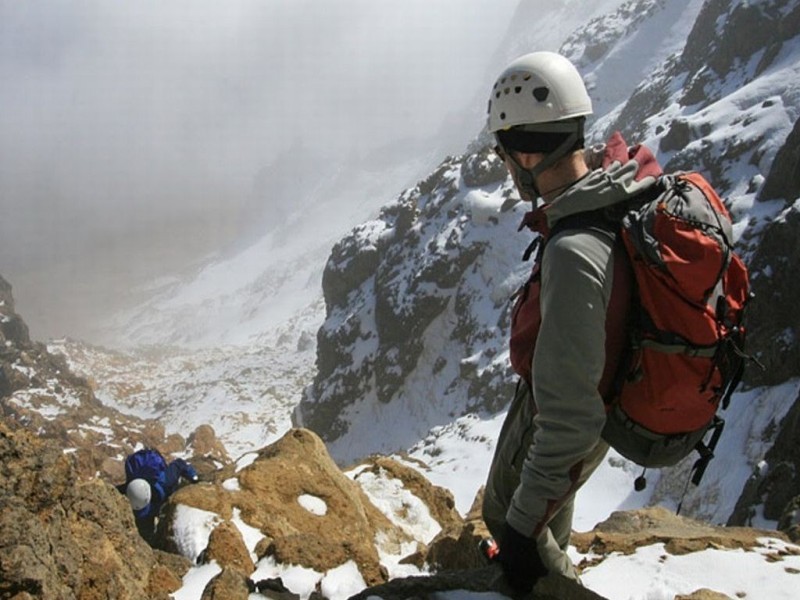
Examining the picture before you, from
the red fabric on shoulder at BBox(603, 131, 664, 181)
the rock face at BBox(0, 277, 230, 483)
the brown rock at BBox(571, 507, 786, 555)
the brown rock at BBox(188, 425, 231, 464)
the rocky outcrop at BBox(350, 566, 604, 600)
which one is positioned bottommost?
the brown rock at BBox(571, 507, 786, 555)

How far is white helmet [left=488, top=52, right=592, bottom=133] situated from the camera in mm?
3598

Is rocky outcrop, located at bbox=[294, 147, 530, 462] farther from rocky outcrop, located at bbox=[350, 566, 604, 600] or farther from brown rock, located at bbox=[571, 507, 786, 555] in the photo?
rocky outcrop, located at bbox=[350, 566, 604, 600]

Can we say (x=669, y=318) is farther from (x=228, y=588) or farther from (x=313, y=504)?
(x=313, y=504)

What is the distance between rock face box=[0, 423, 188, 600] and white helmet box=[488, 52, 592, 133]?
14.4 feet

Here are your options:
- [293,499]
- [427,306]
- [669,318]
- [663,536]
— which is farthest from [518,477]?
[427,306]

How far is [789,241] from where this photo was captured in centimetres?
3067

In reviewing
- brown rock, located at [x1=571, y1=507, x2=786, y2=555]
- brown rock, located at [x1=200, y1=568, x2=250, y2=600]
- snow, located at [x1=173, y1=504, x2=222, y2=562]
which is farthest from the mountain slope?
brown rock, located at [x1=200, y1=568, x2=250, y2=600]

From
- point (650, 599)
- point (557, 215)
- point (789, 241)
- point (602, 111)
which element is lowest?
point (650, 599)

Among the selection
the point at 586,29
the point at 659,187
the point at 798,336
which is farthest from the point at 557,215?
the point at 586,29

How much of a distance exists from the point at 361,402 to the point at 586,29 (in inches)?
4714

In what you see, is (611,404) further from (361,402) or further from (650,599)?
(361,402)

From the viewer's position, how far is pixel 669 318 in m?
Result: 3.16

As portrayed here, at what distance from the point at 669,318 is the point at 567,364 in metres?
0.61

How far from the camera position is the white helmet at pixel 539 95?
360 centimetres
